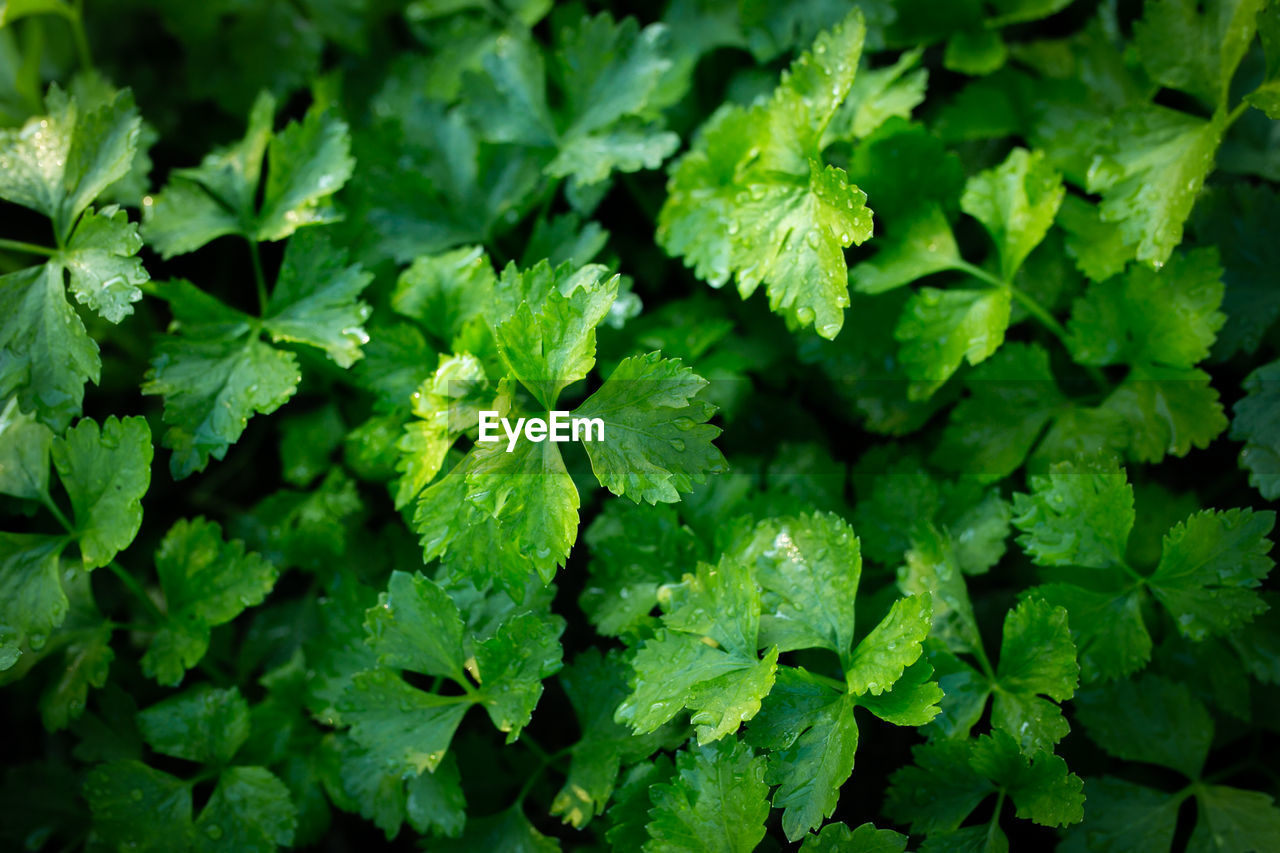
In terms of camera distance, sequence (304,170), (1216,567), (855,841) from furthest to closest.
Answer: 1. (304,170)
2. (1216,567)
3. (855,841)

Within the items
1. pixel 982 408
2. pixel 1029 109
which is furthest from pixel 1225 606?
pixel 1029 109

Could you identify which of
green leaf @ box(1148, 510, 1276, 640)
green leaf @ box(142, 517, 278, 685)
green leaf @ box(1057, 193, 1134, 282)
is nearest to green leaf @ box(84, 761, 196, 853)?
Answer: green leaf @ box(142, 517, 278, 685)

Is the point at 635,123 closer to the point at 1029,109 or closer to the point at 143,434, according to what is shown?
the point at 1029,109

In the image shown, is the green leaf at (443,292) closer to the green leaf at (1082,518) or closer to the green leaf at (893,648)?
the green leaf at (893,648)

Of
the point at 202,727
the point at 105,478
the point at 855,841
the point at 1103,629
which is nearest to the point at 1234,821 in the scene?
the point at 1103,629

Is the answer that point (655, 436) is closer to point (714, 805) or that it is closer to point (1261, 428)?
point (714, 805)
